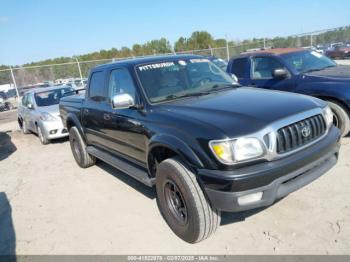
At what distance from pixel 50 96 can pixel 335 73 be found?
7.93m

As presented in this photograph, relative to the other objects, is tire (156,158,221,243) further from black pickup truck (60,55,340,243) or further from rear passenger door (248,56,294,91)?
rear passenger door (248,56,294,91)

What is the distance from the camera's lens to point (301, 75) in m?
5.98

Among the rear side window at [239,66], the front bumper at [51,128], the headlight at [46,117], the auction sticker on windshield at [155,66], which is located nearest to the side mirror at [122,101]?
the auction sticker on windshield at [155,66]

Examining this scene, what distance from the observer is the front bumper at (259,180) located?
9.04 ft

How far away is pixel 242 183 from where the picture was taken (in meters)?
2.74

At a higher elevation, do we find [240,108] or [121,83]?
[121,83]

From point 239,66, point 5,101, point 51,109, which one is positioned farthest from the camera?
point 5,101

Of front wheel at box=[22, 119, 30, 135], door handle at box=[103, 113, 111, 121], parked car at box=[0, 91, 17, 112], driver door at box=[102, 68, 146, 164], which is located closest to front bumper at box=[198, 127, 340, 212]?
driver door at box=[102, 68, 146, 164]

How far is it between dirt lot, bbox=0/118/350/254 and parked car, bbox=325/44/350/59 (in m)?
23.3

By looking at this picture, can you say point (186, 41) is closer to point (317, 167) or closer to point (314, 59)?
point (314, 59)

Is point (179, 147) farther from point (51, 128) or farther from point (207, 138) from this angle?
point (51, 128)

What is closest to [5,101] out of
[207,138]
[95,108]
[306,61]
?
[95,108]

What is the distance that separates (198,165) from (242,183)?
17.4 inches

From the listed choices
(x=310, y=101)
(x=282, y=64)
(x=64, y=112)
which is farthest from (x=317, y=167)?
(x=64, y=112)
